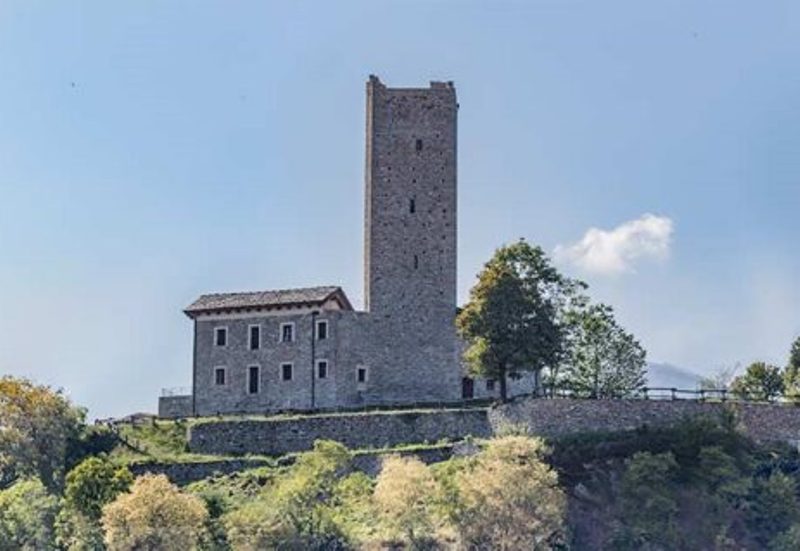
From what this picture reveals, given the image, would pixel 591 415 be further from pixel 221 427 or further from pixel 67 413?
pixel 67 413

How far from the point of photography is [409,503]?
66438 mm

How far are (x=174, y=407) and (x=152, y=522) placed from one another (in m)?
20.1

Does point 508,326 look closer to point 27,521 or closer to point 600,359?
point 600,359

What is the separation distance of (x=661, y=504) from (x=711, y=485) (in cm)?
321

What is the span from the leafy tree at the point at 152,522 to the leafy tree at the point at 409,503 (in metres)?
7.00

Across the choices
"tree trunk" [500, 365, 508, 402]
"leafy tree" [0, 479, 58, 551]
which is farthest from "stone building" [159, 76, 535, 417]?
"leafy tree" [0, 479, 58, 551]

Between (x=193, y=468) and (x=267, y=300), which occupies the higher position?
(x=267, y=300)

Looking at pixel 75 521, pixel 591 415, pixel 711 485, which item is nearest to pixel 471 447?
pixel 591 415

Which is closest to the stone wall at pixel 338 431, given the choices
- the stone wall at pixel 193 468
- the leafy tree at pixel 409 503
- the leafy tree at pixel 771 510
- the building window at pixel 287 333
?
the stone wall at pixel 193 468

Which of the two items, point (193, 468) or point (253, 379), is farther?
point (253, 379)

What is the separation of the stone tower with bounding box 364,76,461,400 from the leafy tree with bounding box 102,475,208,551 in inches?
739

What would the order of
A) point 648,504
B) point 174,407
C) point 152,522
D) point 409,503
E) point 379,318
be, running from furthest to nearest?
point 174,407
point 379,318
point 648,504
point 152,522
point 409,503

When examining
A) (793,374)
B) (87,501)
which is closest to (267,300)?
(87,501)

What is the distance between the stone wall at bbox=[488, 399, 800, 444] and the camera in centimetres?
7475
